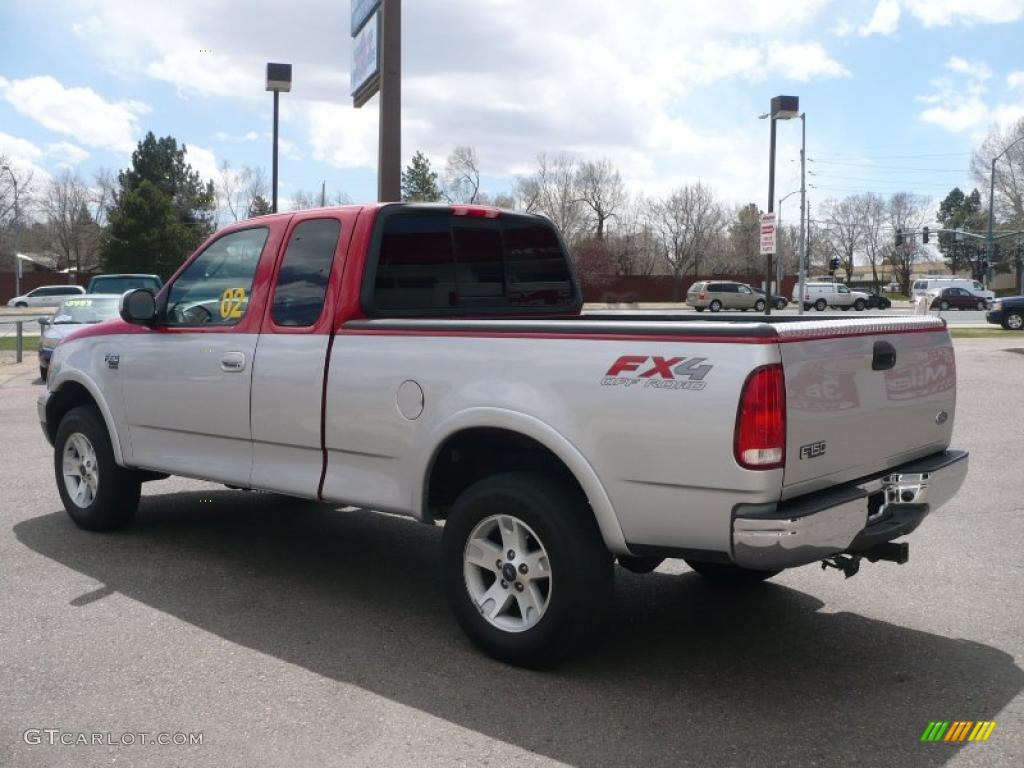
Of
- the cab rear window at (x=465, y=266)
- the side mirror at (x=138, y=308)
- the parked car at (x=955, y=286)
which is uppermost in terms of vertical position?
the parked car at (x=955, y=286)

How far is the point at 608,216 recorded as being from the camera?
8544 cm

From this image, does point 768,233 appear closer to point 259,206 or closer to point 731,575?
point 731,575

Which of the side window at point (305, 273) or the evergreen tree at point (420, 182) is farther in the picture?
the evergreen tree at point (420, 182)

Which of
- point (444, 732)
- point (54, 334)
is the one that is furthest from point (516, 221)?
point (54, 334)

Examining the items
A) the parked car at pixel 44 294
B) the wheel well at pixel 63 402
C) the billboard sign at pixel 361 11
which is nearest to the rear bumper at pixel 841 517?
the wheel well at pixel 63 402

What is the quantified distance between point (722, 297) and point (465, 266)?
53.6 m

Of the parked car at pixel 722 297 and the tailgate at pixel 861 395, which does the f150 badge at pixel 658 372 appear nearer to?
the tailgate at pixel 861 395

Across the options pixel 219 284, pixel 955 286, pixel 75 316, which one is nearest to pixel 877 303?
pixel 955 286

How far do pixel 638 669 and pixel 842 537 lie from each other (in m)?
1.07

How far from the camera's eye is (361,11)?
16703 mm

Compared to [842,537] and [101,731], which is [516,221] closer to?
[842,537]

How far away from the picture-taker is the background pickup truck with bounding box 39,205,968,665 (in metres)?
3.69

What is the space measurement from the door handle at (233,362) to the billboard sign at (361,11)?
10.9 m

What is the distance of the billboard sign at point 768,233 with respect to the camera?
95.1ft
